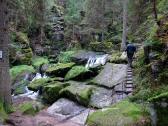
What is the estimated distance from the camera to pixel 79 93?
14.0m

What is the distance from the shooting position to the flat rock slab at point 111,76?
1493cm

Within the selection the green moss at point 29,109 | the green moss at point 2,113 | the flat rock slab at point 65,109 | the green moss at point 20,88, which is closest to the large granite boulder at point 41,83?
the green moss at point 20,88

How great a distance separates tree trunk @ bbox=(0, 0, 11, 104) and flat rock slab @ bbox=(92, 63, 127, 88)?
5.04 meters

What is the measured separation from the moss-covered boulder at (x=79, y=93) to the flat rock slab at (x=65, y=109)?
0.26 meters

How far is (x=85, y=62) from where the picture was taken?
A: 22.4 metres

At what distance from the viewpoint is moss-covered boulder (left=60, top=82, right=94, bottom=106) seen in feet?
45.5

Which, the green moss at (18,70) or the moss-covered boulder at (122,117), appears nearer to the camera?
the moss-covered boulder at (122,117)

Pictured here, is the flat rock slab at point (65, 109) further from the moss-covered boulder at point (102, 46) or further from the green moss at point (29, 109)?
the moss-covered boulder at point (102, 46)

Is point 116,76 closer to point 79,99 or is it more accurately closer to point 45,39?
point 79,99

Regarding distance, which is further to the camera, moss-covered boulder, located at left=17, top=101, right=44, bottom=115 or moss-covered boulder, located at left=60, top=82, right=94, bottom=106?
moss-covered boulder, located at left=60, top=82, right=94, bottom=106

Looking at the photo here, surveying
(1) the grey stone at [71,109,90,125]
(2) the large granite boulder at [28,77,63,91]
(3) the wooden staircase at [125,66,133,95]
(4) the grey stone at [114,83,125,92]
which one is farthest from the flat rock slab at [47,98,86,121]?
(2) the large granite boulder at [28,77,63,91]

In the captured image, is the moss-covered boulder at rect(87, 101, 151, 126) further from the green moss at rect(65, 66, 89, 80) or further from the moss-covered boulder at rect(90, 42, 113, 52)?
the moss-covered boulder at rect(90, 42, 113, 52)

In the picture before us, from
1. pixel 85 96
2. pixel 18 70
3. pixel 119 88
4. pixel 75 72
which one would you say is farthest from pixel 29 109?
pixel 18 70

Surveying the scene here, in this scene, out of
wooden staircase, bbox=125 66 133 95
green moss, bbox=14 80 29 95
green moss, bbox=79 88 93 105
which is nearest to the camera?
wooden staircase, bbox=125 66 133 95
